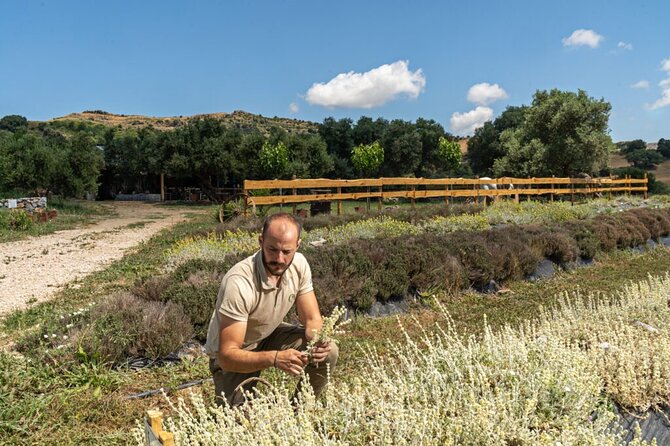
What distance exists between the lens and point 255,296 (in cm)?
275

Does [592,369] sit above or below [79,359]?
above

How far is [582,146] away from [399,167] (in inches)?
801

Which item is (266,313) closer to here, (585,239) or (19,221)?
(585,239)

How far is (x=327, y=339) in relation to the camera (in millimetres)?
2518

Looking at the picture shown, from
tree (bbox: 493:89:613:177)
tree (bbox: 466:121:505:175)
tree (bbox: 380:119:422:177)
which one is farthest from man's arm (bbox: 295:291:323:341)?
tree (bbox: 466:121:505:175)

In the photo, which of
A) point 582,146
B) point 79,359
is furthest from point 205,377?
point 582,146

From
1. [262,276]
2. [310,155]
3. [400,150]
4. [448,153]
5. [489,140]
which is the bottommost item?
Answer: [262,276]

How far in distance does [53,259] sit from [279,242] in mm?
9642

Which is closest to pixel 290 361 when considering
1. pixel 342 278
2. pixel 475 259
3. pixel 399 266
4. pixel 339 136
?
pixel 342 278

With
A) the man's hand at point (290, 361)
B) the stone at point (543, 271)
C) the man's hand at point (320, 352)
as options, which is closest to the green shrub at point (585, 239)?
the stone at point (543, 271)

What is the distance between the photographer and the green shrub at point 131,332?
13.1 feet

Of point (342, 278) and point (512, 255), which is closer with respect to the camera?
point (342, 278)

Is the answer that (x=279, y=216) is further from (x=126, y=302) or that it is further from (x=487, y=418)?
(x=126, y=302)

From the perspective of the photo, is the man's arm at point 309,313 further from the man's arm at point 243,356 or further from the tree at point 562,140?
the tree at point 562,140
